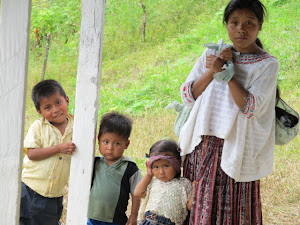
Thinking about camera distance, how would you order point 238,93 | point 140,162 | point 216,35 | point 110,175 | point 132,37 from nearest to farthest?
point 238,93 < point 110,175 < point 140,162 < point 216,35 < point 132,37

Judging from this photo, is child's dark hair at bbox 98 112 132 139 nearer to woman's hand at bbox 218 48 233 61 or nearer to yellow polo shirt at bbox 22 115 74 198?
yellow polo shirt at bbox 22 115 74 198

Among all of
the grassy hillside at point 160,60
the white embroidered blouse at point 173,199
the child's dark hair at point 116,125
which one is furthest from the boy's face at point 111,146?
the grassy hillside at point 160,60

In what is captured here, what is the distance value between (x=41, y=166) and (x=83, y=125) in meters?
0.50

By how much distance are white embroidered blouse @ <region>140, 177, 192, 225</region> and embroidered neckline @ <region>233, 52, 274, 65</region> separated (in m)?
0.71

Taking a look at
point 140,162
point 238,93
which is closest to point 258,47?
point 238,93

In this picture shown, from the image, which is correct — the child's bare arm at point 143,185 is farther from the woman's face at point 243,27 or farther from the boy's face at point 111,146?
the woman's face at point 243,27

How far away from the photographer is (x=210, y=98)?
7.32 ft

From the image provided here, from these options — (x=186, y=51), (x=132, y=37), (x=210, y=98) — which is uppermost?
(x=132, y=37)

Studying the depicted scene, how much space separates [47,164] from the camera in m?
2.58

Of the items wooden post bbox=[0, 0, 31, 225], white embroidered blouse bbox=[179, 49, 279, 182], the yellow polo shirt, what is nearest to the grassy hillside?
white embroidered blouse bbox=[179, 49, 279, 182]

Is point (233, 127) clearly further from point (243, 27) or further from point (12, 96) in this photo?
point (12, 96)

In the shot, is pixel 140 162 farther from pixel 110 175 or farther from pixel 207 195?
pixel 207 195

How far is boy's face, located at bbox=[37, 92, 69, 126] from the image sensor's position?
2.60 m

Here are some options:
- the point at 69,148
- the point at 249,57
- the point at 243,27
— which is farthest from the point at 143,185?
the point at 243,27
